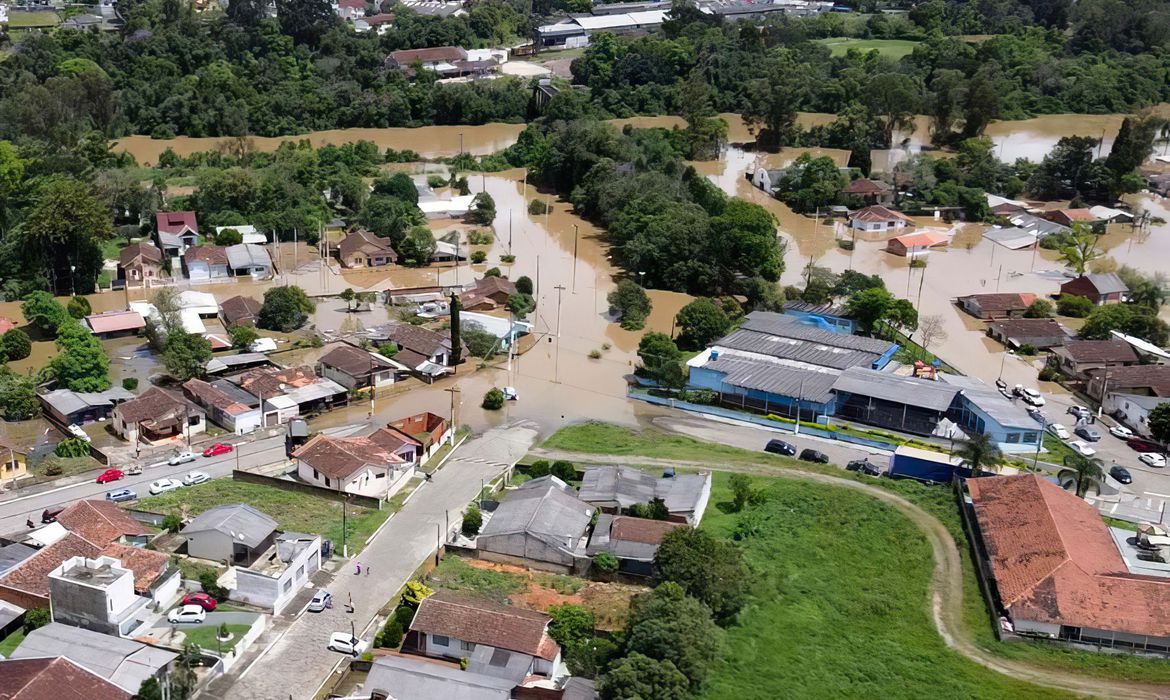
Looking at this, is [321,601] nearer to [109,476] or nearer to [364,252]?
[109,476]

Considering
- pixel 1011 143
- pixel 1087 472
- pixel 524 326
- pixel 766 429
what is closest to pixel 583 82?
pixel 1011 143

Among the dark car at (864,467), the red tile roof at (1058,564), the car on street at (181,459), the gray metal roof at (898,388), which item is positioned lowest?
the car on street at (181,459)

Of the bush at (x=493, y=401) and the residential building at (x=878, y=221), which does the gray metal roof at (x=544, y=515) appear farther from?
the residential building at (x=878, y=221)

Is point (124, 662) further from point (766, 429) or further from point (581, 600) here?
point (766, 429)

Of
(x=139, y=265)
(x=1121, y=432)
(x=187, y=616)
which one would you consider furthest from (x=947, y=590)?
(x=139, y=265)

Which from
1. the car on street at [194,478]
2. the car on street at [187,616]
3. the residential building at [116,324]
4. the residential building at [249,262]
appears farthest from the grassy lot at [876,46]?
the car on street at [187,616]

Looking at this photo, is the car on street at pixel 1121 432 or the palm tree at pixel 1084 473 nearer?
the palm tree at pixel 1084 473

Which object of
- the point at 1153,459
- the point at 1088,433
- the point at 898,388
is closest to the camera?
the point at 1153,459

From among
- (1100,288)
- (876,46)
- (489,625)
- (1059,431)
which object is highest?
(876,46)
